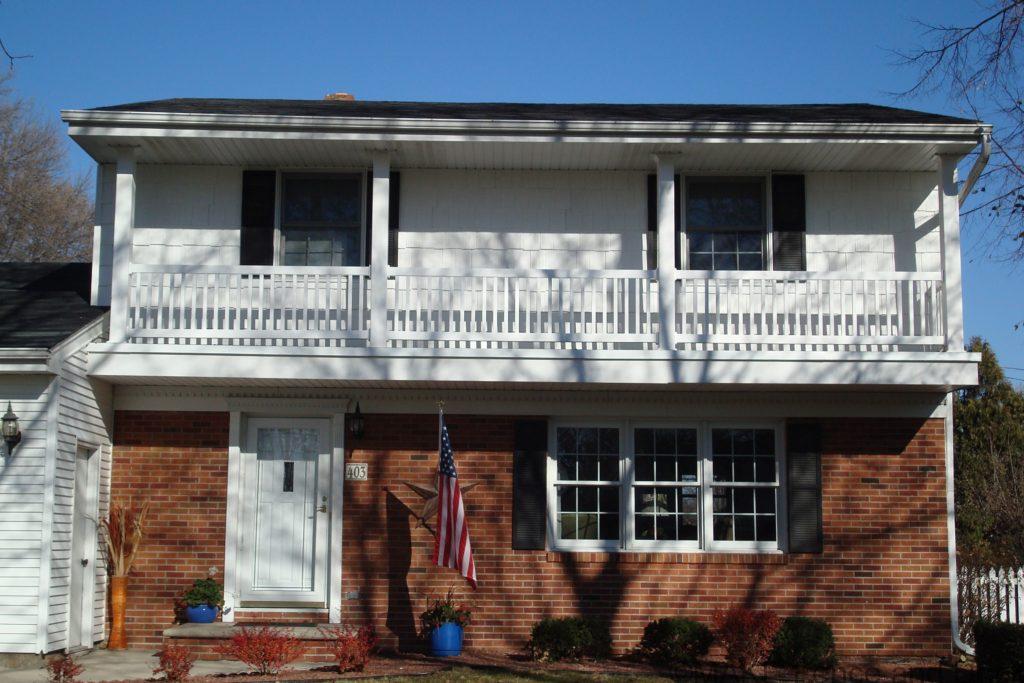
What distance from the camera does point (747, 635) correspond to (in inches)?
451

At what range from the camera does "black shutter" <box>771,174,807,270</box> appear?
13.1 m

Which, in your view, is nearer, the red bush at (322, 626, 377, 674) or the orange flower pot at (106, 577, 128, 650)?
the red bush at (322, 626, 377, 674)

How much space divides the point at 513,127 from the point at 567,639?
5.52 meters

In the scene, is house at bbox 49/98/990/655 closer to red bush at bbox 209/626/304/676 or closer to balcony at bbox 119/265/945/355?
balcony at bbox 119/265/945/355

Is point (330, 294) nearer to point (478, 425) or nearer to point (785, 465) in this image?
point (478, 425)

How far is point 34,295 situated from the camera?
518 inches

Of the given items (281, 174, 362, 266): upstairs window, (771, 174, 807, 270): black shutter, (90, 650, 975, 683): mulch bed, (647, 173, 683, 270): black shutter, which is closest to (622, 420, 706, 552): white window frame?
(90, 650, 975, 683): mulch bed

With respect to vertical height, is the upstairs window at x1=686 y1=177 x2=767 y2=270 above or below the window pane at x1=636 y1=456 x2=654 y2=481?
above

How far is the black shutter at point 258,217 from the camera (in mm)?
13078

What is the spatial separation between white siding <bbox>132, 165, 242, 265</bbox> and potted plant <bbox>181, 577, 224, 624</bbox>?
3.75 metres

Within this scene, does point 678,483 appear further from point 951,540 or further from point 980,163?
point 980,163

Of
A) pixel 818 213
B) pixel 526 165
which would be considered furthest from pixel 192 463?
pixel 818 213

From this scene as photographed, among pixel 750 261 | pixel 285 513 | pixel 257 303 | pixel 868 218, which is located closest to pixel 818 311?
pixel 750 261

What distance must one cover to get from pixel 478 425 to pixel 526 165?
312 cm
